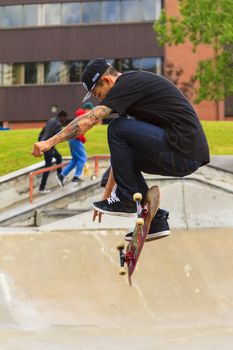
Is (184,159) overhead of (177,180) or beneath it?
overhead

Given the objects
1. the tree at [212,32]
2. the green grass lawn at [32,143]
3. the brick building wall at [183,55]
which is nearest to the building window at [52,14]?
the brick building wall at [183,55]

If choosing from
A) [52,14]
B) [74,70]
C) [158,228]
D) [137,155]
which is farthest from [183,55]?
[137,155]

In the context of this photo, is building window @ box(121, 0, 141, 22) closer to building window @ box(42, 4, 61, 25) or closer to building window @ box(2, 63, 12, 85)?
building window @ box(42, 4, 61, 25)

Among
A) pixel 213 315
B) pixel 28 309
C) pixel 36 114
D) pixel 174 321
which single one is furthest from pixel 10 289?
pixel 36 114

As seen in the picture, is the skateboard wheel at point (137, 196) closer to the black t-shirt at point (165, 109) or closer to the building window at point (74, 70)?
the black t-shirt at point (165, 109)

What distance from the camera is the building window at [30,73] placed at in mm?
35344

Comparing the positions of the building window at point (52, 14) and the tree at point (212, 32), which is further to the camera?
the building window at point (52, 14)

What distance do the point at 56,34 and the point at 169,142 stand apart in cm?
Result: 3212

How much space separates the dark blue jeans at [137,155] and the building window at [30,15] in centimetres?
3286

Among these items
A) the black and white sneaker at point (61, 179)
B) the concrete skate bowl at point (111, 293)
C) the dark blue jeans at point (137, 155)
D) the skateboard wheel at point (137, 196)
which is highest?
the dark blue jeans at point (137, 155)

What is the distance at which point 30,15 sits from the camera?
35.1m

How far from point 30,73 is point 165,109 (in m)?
32.9

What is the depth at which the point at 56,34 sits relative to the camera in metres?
34.3

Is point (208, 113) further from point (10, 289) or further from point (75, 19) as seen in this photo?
point (10, 289)
